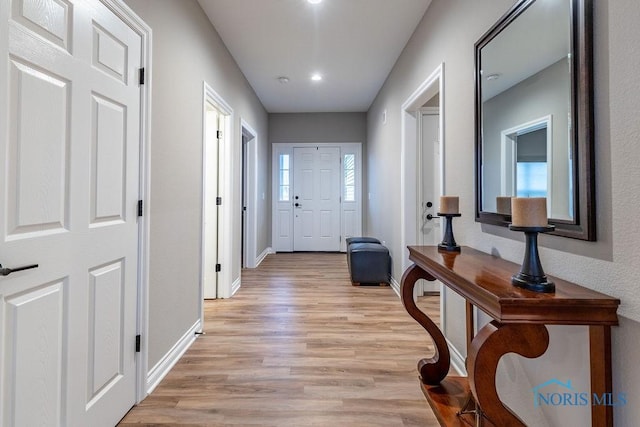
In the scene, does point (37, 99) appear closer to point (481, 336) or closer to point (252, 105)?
point (481, 336)

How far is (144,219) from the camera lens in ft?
5.57

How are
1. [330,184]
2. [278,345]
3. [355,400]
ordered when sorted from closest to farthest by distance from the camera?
[355,400], [278,345], [330,184]

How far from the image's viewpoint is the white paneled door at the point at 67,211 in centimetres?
100

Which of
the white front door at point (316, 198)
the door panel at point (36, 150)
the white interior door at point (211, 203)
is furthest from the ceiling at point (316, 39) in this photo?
the door panel at point (36, 150)

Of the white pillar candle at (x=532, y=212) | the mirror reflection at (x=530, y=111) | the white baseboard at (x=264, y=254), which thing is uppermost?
the mirror reflection at (x=530, y=111)

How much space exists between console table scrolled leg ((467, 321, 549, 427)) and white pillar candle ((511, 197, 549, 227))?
0.31m

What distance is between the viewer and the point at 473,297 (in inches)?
42.6

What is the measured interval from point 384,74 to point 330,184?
2.49m

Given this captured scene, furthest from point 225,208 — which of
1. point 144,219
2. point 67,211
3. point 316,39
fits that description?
point 67,211

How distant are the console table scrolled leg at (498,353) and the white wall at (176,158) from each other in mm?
1654

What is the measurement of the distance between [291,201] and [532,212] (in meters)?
5.25

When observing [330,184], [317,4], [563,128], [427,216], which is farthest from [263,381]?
[330,184]

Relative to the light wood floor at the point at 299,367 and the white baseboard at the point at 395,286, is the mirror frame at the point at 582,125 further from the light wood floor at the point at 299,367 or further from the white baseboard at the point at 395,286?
the white baseboard at the point at 395,286

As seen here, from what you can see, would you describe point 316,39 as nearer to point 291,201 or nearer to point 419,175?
point 419,175
